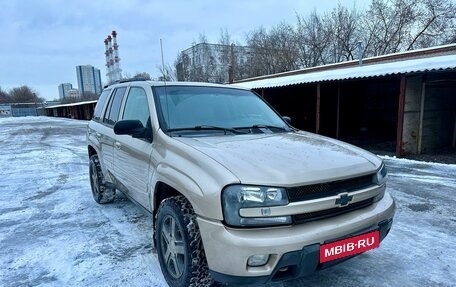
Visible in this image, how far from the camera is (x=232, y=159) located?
7.52 ft

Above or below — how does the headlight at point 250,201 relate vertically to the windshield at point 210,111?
below

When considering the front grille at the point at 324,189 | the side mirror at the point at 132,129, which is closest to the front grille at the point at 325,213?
the front grille at the point at 324,189

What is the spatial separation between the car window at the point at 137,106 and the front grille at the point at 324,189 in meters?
1.68

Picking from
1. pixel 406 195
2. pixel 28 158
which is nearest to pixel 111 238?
pixel 406 195

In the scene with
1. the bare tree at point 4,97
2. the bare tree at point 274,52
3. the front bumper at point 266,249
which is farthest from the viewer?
the bare tree at point 4,97

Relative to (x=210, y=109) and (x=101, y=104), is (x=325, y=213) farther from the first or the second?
(x=101, y=104)

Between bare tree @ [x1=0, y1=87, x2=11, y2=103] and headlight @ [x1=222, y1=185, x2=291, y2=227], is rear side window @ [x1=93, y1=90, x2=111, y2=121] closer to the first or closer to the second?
headlight @ [x1=222, y1=185, x2=291, y2=227]

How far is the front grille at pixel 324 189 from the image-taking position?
214 centimetres

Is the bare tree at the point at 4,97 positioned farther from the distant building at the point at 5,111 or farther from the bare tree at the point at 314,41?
the bare tree at the point at 314,41

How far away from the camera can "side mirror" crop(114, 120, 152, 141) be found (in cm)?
298

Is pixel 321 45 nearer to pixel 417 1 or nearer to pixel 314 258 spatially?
pixel 417 1

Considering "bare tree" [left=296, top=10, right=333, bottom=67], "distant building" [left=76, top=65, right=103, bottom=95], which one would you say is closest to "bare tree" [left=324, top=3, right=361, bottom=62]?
"bare tree" [left=296, top=10, right=333, bottom=67]

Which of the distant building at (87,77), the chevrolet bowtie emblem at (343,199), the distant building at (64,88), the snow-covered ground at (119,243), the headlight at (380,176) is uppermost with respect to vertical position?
the distant building at (87,77)

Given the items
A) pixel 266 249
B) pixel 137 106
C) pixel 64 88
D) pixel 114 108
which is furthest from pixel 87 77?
pixel 266 249
